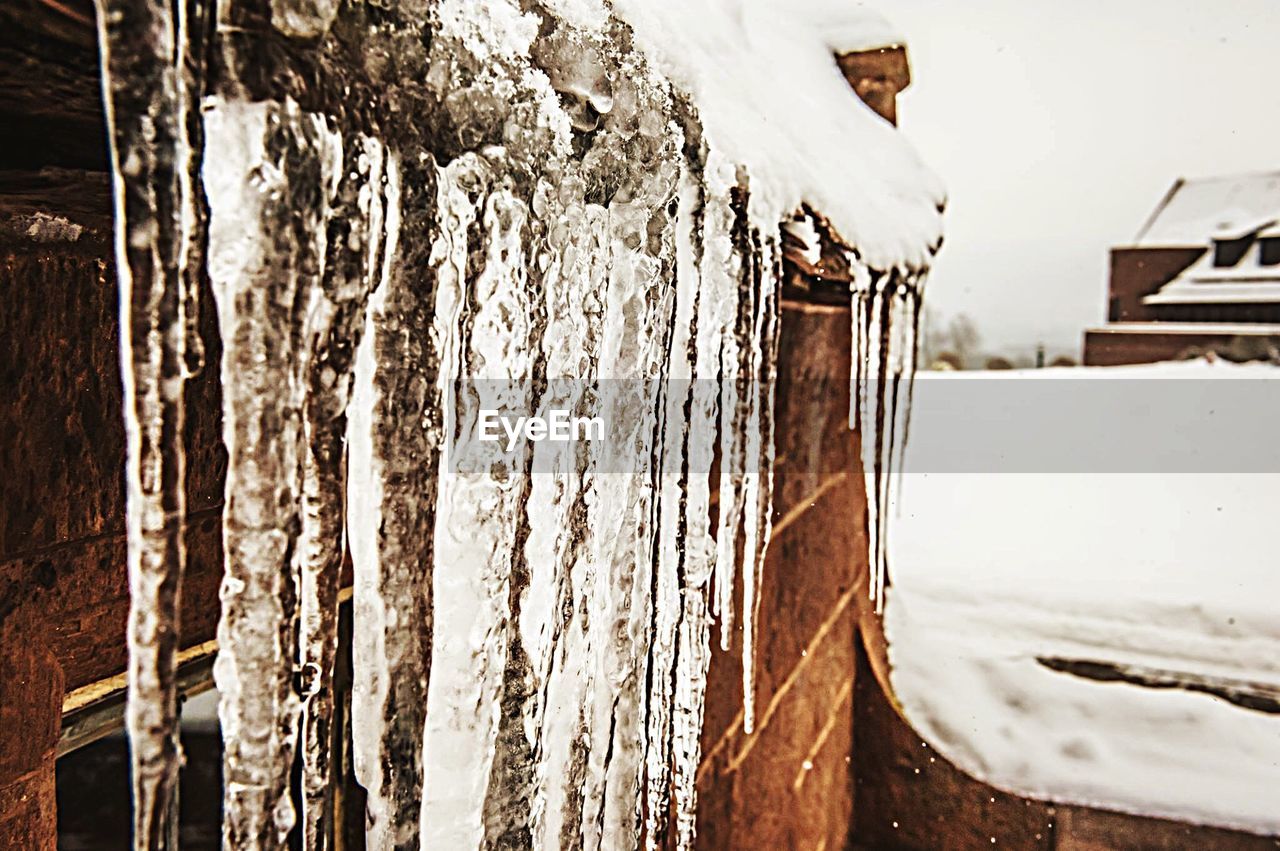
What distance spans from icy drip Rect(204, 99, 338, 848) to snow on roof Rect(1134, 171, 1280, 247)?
6059 millimetres

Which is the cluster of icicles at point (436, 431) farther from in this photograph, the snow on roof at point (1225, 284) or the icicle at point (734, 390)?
the snow on roof at point (1225, 284)

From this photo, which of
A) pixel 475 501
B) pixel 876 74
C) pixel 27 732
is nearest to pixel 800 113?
pixel 876 74

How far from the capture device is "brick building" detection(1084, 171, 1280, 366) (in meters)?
4.62

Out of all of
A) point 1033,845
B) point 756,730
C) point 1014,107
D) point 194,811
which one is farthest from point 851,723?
point 1014,107

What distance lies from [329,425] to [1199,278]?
5872 millimetres

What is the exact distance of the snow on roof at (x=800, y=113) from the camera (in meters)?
1.11

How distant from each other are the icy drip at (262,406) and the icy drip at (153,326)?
0.10ft

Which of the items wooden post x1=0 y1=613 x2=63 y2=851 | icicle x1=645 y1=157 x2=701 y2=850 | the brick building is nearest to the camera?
wooden post x1=0 y1=613 x2=63 y2=851

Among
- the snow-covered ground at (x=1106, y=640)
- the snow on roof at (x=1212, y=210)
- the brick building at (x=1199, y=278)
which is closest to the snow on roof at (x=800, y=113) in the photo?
the snow-covered ground at (x=1106, y=640)

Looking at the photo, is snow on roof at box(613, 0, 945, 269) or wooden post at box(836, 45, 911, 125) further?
wooden post at box(836, 45, 911, 125)

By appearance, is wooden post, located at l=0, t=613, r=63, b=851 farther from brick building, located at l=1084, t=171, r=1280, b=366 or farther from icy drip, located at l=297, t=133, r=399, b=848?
brick building, located at l=1084, t=171, r=1280, b=366

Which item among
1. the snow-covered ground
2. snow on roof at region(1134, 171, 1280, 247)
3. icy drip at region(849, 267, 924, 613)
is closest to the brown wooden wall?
icy drip at region(849, 267, 924, 613)

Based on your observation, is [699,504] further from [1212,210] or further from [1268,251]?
[1212,210]

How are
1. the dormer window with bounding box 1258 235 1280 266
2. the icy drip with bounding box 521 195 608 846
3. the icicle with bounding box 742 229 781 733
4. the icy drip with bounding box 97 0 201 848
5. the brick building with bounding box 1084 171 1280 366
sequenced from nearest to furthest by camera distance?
the icy drip with bounding box 97 0 201 848, the icy drip with bounding box 521 195 608 846, the icicle with bounding box 742 229 781 733, the brick building with bounding box 1084 171 1280 366, the dormer window with bounding box 1258 235 1280 266
